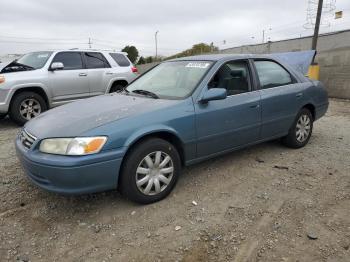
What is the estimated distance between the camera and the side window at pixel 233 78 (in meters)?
4.21

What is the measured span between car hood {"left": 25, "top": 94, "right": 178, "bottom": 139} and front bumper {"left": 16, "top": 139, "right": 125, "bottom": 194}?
0.25m

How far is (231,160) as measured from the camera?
4793mm

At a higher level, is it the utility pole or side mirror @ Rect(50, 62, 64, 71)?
the utility pole

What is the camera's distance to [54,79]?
759cm

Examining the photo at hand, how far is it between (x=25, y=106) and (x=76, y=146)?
189 inches

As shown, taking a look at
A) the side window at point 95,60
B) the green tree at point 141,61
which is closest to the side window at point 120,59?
the side window at point 95,60

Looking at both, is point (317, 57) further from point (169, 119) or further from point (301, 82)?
point (169, 119)

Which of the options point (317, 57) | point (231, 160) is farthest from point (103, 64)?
point (317, 57)

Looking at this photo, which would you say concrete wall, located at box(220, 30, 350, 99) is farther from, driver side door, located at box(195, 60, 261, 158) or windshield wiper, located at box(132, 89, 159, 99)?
windshield wiper, located at box(132, 89, 159, 99)

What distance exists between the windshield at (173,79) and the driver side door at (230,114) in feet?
0.68

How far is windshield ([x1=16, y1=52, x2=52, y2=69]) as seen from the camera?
7.64 meters

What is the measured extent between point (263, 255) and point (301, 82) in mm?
3345

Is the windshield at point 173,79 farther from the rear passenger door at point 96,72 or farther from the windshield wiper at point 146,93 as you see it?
the rear passenger door at point 96,72

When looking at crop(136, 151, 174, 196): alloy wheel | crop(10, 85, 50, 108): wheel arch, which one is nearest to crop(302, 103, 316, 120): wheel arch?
crop(136, 151, 174, 196): alloy wheel
